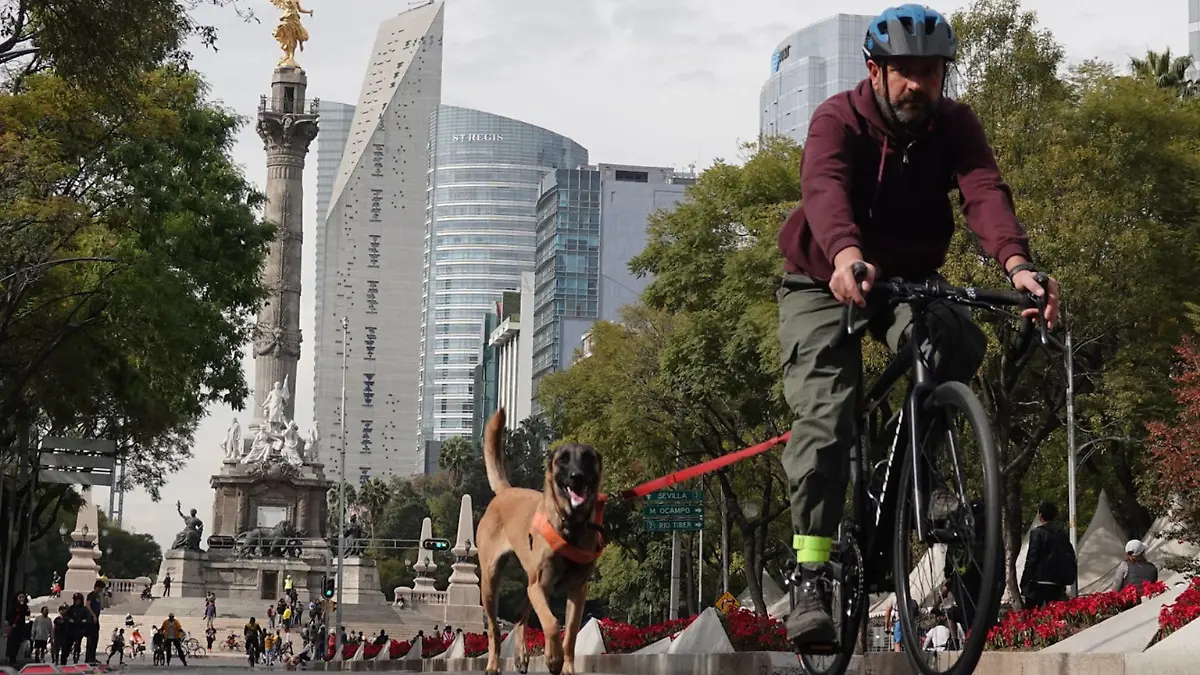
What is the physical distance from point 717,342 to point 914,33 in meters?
35.1

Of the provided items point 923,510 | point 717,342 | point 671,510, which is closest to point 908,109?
point 923,510

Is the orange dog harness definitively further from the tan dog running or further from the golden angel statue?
the golden angel statue

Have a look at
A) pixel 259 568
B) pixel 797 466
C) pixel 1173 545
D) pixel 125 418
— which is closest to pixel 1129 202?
pixel 1173 545

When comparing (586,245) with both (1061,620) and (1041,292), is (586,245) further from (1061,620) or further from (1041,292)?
(1041,292)

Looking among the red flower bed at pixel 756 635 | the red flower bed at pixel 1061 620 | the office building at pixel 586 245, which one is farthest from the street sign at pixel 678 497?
the office building at pixel 586 245

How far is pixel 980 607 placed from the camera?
4.95 meters

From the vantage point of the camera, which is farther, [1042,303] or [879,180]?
[879,180]

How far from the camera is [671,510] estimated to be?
142ft

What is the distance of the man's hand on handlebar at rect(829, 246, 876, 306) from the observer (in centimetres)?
548

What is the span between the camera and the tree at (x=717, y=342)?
39469 mm

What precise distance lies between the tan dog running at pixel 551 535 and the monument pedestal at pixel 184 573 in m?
77.0

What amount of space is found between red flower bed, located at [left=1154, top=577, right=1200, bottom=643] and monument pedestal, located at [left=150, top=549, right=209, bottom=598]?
78.6 metres

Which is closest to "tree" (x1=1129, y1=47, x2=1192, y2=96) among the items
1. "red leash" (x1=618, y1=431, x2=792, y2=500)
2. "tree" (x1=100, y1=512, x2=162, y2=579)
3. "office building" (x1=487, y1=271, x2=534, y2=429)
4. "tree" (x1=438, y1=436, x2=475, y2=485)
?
"red leash" (x1=618, y1=431, x2=792, y2=500)

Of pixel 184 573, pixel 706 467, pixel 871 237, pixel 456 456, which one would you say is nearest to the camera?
pixel 871 237
